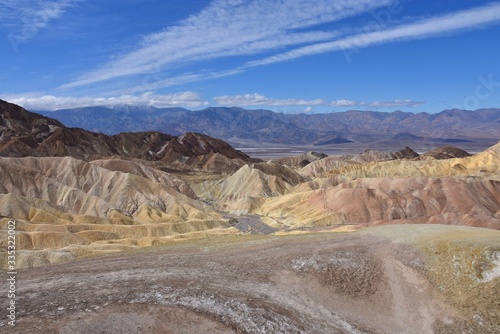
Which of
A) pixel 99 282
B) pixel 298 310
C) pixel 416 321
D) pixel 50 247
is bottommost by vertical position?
pixel 50 247

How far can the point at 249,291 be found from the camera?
27250 mm

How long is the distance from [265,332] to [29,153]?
593 ft

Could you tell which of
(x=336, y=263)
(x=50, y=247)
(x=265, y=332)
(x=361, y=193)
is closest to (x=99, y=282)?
(x=265, y=332)

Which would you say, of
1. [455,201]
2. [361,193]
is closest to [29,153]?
[361,193]

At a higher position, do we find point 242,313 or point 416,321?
point 242,313

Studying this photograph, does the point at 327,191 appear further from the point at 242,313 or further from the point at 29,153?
the point at 29,153

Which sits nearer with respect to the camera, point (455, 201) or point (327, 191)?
point (455, 201)

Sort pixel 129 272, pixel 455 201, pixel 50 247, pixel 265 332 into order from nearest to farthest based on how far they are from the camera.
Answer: pixel 265 332 < pixel 129 272 < pixel 50 247 < pixel 455 201

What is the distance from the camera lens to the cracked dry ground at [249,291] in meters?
21.7

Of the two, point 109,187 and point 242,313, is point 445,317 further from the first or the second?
point 109,187

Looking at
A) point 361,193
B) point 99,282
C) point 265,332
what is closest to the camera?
point 265,332

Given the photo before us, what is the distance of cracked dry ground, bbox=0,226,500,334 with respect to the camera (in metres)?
21.7

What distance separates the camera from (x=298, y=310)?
26203 millimetres

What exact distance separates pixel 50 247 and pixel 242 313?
54.0 m
